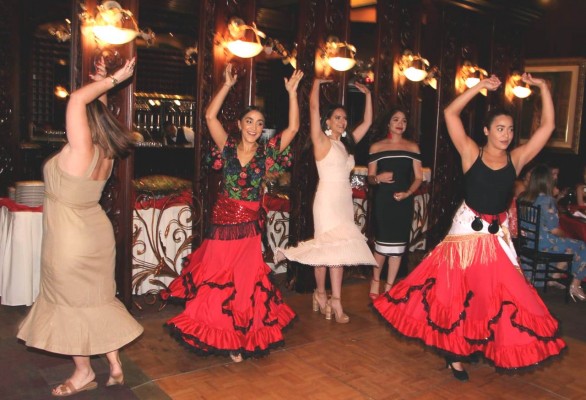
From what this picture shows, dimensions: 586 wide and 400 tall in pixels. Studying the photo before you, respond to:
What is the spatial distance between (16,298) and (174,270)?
4.40ft

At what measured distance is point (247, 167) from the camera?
4109 millimetres

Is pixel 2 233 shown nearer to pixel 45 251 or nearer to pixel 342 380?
pixel 45 251

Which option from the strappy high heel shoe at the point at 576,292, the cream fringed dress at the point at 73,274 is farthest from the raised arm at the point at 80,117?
the strappy high heel shoe at the point at 576,292

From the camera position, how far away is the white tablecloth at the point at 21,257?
16.1 ft

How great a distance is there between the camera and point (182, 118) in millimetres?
10336

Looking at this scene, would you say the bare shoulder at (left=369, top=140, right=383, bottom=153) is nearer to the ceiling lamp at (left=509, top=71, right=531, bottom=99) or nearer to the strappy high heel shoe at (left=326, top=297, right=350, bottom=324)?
the strappy high heel shoe at (left=326, top=297, right=350, bottom=324)

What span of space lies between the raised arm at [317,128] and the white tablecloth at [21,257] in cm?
237

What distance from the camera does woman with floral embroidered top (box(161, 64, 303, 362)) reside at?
3.89 m

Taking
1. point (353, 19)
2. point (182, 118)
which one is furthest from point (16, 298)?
point (353, 19)

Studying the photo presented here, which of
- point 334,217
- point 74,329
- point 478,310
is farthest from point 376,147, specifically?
point 74,329

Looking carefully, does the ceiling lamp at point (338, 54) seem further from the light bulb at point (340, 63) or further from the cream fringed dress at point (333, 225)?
the cream fringed dress at point (333, 225)

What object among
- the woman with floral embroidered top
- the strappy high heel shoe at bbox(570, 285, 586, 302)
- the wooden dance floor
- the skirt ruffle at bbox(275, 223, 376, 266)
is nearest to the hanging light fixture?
the woman with floral embroidered top

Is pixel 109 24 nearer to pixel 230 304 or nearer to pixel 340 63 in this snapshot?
pixel 340 63

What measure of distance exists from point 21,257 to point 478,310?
3648 millimetres
